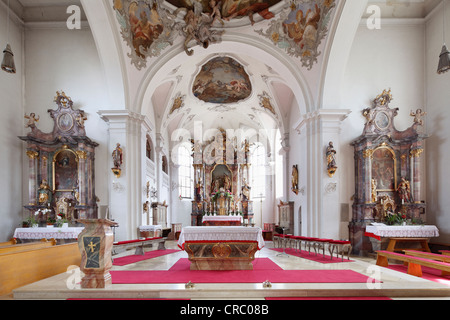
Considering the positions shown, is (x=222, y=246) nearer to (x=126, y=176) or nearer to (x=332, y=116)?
(x=126, y=176)

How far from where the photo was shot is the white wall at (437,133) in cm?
936

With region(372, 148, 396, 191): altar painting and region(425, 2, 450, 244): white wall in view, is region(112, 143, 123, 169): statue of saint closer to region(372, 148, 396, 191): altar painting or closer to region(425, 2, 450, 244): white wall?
region(372, 148, 396, 191): altar painting

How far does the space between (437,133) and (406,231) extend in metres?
3.23

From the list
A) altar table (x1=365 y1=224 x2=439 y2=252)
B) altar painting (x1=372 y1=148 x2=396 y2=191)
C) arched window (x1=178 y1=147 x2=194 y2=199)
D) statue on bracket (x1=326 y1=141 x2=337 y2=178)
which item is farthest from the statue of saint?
arched window (x1=178 y1=147 x2=194 y2=199)

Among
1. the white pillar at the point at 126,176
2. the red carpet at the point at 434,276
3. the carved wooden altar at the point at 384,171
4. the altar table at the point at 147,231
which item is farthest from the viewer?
the altar table at the point at 147,231

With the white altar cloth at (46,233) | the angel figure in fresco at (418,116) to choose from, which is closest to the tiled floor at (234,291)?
the white altar cloth at (46,233)

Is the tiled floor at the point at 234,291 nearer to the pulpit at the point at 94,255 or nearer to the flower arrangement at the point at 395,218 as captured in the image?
the pulpit at the point at 94,255

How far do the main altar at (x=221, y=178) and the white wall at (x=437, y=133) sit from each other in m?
11.9

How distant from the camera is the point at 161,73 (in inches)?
459

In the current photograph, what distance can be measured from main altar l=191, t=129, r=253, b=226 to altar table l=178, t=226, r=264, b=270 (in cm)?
1382

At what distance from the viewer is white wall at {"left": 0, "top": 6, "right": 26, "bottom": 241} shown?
9844 mm

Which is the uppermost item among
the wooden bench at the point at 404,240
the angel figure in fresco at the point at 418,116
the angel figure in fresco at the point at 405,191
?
the angel figure in fresco at the point at 418,116

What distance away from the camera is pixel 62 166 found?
34.5 feet

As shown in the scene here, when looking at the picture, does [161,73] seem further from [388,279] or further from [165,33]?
[388,279]
